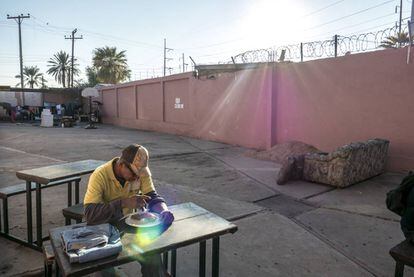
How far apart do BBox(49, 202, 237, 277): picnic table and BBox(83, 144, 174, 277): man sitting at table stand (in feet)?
0.45

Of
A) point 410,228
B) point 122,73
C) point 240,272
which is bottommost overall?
point 240,272

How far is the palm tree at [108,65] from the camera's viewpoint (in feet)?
134

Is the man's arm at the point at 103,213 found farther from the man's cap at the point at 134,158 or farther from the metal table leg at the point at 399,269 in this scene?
the metal table leg at the point at 399,269

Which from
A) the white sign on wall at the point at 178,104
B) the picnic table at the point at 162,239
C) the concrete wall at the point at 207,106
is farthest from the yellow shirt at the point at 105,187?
the white sign on wall at the point at 178,104

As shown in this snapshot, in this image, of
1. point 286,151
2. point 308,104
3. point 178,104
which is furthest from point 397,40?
point 178,104

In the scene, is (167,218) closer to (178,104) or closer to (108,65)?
(178,104)

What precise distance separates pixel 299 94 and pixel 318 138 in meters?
1.43

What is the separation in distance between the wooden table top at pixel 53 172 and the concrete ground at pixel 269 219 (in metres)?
0.77

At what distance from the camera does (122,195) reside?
2.70 metres

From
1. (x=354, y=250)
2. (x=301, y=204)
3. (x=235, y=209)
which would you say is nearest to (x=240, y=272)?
(x=354, y=250)

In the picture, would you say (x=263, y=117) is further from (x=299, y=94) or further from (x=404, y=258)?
(x=404, y=258)

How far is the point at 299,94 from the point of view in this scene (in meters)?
9.77

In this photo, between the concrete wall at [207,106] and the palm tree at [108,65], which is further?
the palm tree at [108,65]

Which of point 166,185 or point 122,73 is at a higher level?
point 122,73
